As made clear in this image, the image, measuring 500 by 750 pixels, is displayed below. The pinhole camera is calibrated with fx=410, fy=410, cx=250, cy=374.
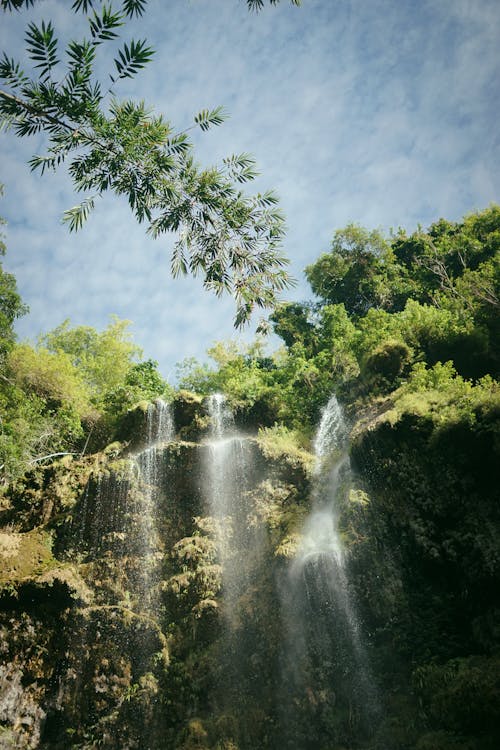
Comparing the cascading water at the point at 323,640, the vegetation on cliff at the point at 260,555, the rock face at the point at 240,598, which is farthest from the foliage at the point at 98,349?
the cascading water at the point at 323,640

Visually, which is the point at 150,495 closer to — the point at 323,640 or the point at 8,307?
the point at 323,640

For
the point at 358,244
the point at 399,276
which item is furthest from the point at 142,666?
the point at 358,244

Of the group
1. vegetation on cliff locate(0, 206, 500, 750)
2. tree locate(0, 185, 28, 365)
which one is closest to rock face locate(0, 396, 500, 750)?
vegetation on cliff locate(0, 206, 500, 750)

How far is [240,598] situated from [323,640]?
116 inches

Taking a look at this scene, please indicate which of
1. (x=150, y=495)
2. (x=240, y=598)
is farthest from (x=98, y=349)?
(x=240, y=598)

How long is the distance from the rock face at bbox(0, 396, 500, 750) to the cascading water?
5cm

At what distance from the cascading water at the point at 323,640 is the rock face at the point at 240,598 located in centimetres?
5

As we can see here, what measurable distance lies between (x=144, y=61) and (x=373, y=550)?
10.3 metres

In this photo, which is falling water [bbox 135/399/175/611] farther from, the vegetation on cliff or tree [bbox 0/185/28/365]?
tree [bbox 0/185/28/365]

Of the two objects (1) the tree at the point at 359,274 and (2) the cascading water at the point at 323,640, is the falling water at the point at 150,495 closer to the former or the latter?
Result: (2) the cascading water at the point at 323,640

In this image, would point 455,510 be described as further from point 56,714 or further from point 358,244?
point 358,244

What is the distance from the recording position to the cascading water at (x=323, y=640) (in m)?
8.85

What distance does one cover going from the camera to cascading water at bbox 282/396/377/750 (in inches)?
348

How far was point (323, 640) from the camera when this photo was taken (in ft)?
31.9
